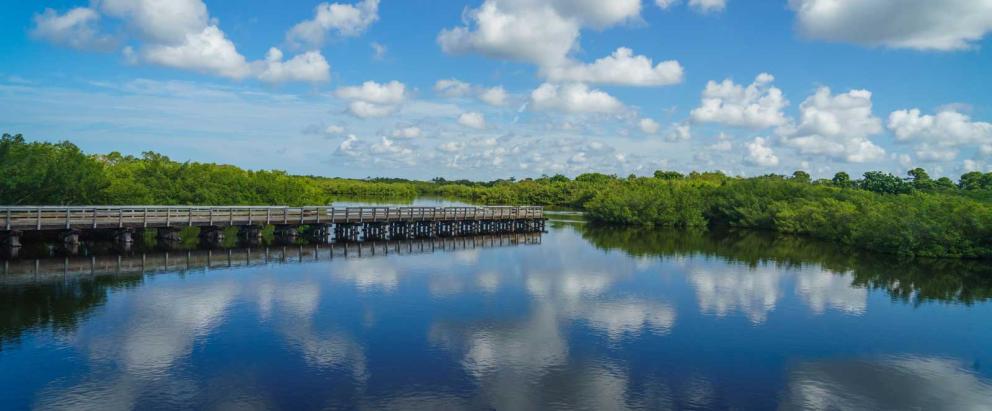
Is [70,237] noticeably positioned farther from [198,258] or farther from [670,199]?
[670,199]

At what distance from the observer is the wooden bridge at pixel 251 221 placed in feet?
100

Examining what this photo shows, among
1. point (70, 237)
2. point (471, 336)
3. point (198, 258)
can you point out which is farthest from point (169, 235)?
point (471, 336)

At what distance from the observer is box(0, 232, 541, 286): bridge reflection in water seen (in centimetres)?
2528

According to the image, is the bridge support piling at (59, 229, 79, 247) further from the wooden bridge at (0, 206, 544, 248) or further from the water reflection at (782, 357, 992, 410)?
the water reflection at (782, 357, 992, 410)

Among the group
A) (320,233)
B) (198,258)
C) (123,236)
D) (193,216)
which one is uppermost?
(193,216)

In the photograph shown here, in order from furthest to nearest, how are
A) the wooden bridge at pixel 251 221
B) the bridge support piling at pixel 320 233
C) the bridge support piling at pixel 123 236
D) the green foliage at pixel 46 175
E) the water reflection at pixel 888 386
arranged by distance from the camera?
the bridge support piling at pixel 320 233, the bridge support piling at pixel 123 236, the green foliage at pixel 46 175, the wooden bridge at pixel 251 221, the water reflection at pixel 888 386

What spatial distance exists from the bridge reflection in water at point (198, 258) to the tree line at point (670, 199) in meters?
8.27

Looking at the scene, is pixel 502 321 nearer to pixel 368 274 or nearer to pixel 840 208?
pixel 368 274

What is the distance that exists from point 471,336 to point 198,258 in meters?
17.7

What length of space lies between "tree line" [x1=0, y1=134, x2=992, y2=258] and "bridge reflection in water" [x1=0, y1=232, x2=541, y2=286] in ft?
27.1

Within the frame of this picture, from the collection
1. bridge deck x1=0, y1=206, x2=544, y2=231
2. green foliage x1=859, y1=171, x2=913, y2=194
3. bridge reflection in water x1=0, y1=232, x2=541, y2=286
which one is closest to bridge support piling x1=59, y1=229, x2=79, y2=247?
bridge deck x1=0, y1=206, x2=544, y2=231

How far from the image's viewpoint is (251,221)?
36750 mm

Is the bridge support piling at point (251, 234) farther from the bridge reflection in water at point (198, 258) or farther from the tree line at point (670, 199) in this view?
the tree line at point (670, 199)

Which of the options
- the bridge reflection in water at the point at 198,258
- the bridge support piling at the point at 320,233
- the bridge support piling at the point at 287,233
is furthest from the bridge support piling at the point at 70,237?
the bridge support piling at the point at 320,233
